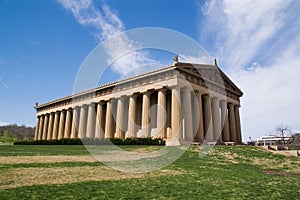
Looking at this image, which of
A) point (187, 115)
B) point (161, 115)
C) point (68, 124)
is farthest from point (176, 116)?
point (68, 124)

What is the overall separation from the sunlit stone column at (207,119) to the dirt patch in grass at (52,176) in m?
31.8

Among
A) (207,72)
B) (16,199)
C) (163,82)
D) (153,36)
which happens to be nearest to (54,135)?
(163,82)

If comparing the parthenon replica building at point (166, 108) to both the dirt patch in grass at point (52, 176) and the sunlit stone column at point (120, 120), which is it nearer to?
the sunlit stone column at point (120, 120)

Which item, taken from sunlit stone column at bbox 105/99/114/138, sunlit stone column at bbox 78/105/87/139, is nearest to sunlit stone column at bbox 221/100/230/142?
sunlit stone column at bbox 105/99/114/138

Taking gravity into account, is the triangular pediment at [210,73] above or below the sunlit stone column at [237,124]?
above

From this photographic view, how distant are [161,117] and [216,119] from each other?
14118 mm

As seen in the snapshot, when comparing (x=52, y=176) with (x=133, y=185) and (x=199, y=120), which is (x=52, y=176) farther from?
(x=199, y=120)

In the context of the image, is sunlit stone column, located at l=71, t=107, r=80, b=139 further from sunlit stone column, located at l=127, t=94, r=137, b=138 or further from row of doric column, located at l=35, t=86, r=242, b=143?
sunlit stone column, located at l=127, t=94, r=137, b=138

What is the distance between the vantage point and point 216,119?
160 feet

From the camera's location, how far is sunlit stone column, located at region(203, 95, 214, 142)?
45.2 metres

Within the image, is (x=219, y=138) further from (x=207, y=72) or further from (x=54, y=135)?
(x=54, y=135)

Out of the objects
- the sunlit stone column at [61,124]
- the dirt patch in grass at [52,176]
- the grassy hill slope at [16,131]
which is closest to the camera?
the dirt patch in grass at [52,176]

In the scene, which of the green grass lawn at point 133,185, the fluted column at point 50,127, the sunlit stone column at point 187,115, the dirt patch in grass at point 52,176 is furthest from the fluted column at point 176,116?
the fluted column at point 50,127

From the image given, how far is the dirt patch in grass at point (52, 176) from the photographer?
35.3ft
